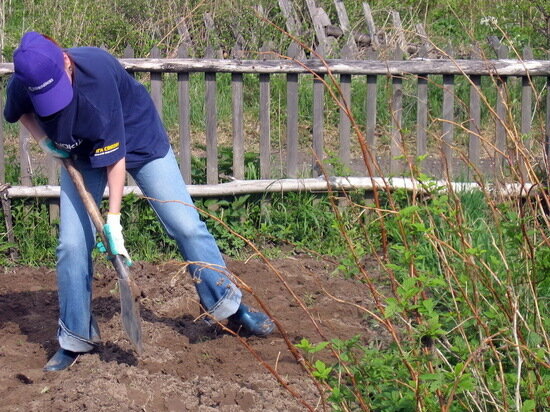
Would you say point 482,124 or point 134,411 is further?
point 482,124

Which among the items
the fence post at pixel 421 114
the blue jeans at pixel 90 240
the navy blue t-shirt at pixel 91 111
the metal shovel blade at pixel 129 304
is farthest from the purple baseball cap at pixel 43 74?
the fence post at pixel 421 114

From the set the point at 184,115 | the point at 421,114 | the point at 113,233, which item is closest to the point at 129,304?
the point at 113,233

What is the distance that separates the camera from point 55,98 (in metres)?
3.40

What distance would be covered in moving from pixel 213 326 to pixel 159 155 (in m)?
0.93

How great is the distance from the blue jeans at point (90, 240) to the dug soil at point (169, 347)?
0.64ft

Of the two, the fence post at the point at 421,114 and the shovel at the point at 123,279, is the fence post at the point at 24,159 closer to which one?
the shovel at the point at 123,279

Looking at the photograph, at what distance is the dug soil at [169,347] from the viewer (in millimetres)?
3672

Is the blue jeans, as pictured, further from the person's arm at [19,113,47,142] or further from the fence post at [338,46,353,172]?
the fence post at [338,46,353,172]

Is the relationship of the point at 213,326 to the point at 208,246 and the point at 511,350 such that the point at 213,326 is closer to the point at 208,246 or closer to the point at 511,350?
the point at 208,246

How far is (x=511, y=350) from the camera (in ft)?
11.4

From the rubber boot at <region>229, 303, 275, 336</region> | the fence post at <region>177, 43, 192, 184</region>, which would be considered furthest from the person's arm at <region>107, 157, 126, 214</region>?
the fence post at <region>177, 43, 192, 184</region>

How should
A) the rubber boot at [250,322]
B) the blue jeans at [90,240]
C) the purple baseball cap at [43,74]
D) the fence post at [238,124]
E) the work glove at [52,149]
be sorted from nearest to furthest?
the purple baseball cap at [43,74] < the work glove at [52,149] < the blue jeans at [90,240] < the rubber boot at [250,322] < the fence post at [238,124]

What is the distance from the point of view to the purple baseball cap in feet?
11.0

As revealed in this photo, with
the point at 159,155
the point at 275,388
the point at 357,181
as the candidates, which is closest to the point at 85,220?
the point at 159,155
